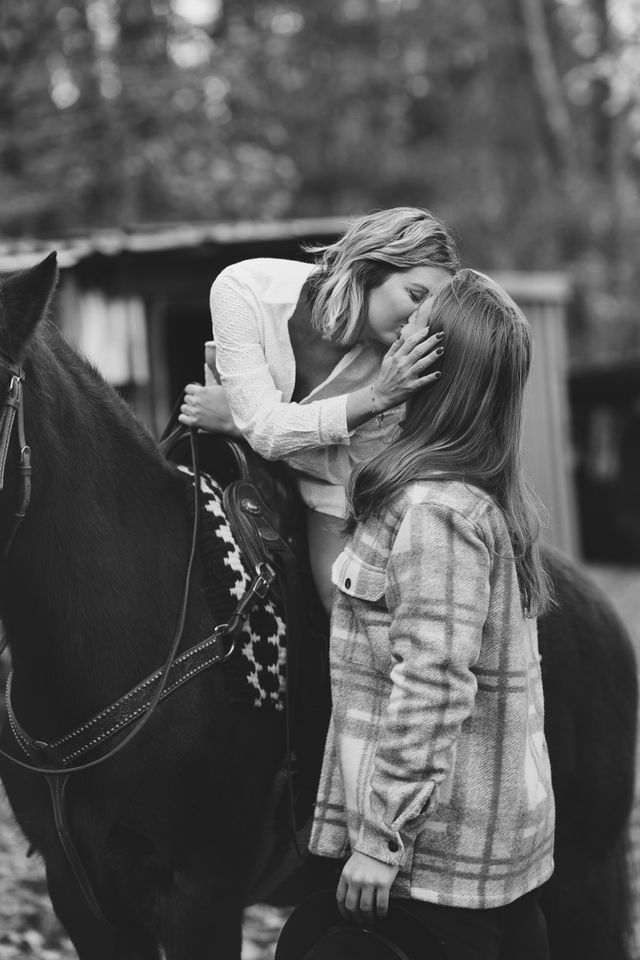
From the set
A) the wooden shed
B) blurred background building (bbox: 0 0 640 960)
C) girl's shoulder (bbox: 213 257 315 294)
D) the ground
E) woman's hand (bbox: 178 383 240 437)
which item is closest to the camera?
girl's shoulder (bbox: 213 257 315 294)

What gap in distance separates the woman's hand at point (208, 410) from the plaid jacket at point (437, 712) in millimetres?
624

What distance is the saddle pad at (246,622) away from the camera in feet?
7.29

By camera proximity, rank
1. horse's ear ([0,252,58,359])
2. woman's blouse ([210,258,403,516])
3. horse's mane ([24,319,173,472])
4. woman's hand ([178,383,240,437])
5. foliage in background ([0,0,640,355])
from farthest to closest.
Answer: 1. foliage in background ([0,0,640,355])
2. woman's hand ([178,383,240,437])
3. woman's blouse ([210,258,403,516])
4. horse's mane ([24,319,173,472])
5. horse's ear ([0,252,58,359])

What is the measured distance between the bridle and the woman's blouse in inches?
19.4

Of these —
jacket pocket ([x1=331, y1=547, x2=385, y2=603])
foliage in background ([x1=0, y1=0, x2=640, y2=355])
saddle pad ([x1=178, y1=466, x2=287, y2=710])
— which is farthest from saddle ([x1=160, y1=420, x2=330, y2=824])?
foliage in background ([x1=0, y1=0, x2=640, y2=355])

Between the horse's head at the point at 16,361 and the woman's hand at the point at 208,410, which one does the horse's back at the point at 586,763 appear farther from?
the horse's head at the point at 16,361

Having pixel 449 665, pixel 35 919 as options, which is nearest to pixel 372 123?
pixel 35 919

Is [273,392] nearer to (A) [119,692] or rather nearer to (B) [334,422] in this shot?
(B) [334,422]

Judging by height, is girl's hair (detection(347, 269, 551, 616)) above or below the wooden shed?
below

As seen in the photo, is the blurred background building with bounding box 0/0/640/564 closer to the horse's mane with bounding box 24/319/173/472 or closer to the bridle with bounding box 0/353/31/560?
the horse's mane with bounding box 24/319/173/472

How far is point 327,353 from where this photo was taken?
2.35 meters

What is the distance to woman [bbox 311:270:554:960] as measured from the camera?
1754mm

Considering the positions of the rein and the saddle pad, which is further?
the saddle pad

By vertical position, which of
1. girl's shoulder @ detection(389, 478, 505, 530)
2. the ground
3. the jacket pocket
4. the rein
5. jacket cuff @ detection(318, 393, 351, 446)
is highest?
jacket cuff @ detection(318, 393, 351, 446)
